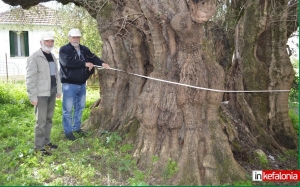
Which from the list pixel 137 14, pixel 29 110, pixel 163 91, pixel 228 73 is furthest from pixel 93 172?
pixel 29 110

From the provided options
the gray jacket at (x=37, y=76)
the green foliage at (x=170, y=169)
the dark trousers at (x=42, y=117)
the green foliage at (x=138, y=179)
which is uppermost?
the gray jacket at (x=37, y=76)

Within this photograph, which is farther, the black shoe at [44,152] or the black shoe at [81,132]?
the black shoe at [81,132]

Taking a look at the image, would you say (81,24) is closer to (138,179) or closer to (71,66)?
(71,66)

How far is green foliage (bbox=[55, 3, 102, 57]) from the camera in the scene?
486 inches

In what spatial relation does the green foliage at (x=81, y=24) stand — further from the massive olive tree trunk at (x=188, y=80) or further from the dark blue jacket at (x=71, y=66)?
the dark blue jacket at (x=71, y=66)

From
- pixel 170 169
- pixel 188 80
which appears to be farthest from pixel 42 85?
pixel 170 169

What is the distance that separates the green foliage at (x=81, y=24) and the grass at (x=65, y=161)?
431 cm

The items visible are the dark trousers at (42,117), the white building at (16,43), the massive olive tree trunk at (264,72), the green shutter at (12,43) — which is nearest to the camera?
the dark trousers at (42,117)

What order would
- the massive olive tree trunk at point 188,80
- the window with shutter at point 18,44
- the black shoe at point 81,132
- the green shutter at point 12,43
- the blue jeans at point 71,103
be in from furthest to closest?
the window with shutter at point 18,44
the green shutter at point 12,43
the black shoe at point 81,132
the blue jeans at point 71,103
the massive olive tree trunk at point 188,80

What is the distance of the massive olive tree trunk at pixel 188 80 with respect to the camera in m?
5.93

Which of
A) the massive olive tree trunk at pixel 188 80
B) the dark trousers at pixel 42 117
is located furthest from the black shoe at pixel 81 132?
the dark trousers at pixel 42 117

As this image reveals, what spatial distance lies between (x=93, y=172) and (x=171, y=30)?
2911mm

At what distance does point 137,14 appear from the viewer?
7.36 metres

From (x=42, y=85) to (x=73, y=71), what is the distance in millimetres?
934
